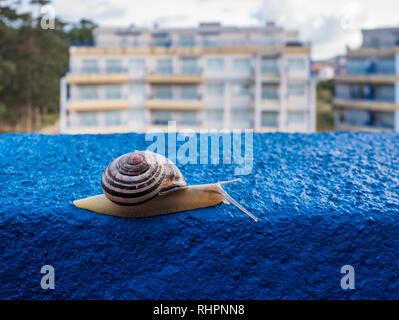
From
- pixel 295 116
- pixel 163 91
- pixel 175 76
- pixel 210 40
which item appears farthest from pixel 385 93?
pixel 163 91

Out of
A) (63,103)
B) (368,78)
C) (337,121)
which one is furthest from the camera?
(337,121)

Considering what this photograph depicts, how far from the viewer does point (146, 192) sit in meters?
1.77

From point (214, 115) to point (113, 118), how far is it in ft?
11.6

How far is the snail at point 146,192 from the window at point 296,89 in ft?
44.7

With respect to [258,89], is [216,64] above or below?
above

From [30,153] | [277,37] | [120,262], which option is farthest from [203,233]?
[277,37]

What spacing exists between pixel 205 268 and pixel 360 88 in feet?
54.5

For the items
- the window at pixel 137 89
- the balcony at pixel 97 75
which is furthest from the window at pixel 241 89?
the balcony at pixel 97 75

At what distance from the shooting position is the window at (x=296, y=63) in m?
14.8

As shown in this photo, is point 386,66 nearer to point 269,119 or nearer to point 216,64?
point 269,119

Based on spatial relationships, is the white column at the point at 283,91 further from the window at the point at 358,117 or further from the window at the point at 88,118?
the window at the point at 88,118

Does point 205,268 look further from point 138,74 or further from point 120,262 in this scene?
point 138,74

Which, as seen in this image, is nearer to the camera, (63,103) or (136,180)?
(136,180)

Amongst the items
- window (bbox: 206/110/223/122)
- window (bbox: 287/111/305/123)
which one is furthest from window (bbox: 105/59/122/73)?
window (bbox: 287/111/305/123)
